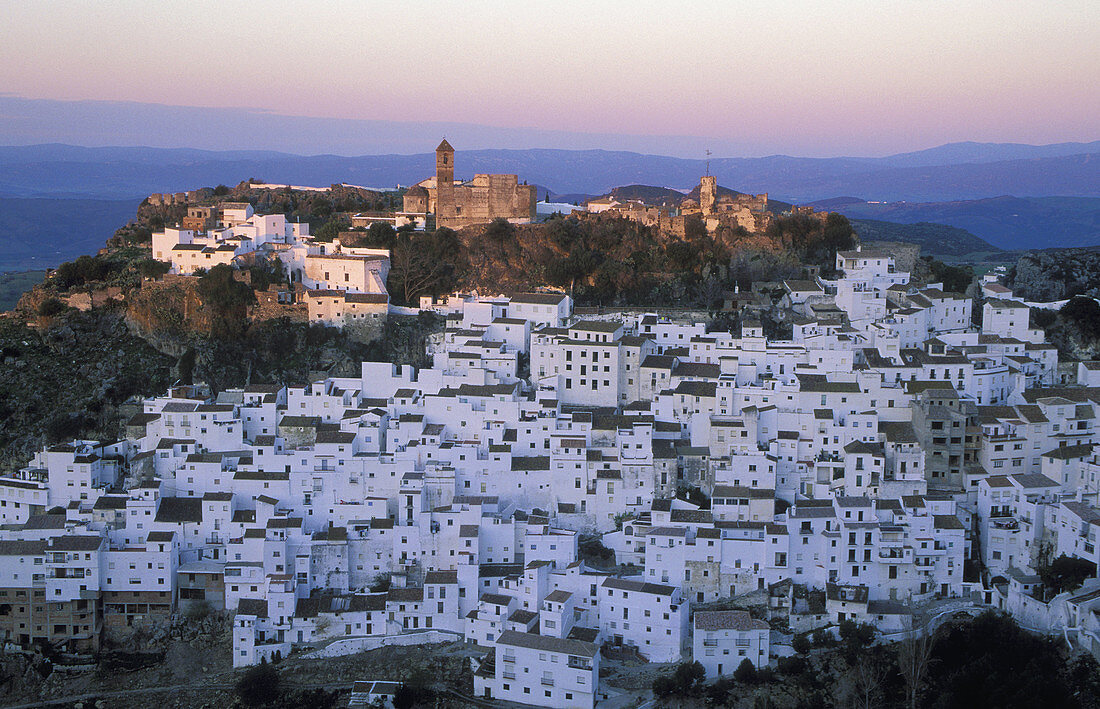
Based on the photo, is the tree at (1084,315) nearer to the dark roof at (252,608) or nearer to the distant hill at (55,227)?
the dark roof at (252,608)

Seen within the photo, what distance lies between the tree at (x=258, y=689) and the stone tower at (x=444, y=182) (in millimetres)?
22450

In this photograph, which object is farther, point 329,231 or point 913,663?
point 329,231

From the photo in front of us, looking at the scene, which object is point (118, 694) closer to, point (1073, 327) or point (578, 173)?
point (1073, 327)

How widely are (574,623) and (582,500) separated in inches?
148

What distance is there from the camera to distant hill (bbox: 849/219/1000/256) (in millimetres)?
65500

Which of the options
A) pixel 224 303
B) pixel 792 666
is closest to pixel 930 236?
pixel 224 303

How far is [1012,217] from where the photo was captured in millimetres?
92188

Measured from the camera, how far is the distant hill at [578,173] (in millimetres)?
105625

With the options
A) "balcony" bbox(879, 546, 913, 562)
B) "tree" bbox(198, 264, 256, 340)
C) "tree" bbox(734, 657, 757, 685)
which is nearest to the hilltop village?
"balcony" bbox(879, 546, 913, 562)

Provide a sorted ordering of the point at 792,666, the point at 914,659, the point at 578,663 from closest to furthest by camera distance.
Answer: the point at 914,659
the point at 578,663
the point at 792,666

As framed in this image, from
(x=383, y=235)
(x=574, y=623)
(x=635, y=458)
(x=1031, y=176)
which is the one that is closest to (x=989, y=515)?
(x=635, y=458)

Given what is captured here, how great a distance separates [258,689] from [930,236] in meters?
62.8

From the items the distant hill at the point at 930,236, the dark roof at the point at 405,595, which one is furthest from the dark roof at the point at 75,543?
the distant hill at the point at 930,236

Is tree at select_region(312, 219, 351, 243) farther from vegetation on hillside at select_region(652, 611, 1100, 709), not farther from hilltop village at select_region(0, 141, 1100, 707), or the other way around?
vegetation on hillside at select_region(652, 611, 1100, 709)
